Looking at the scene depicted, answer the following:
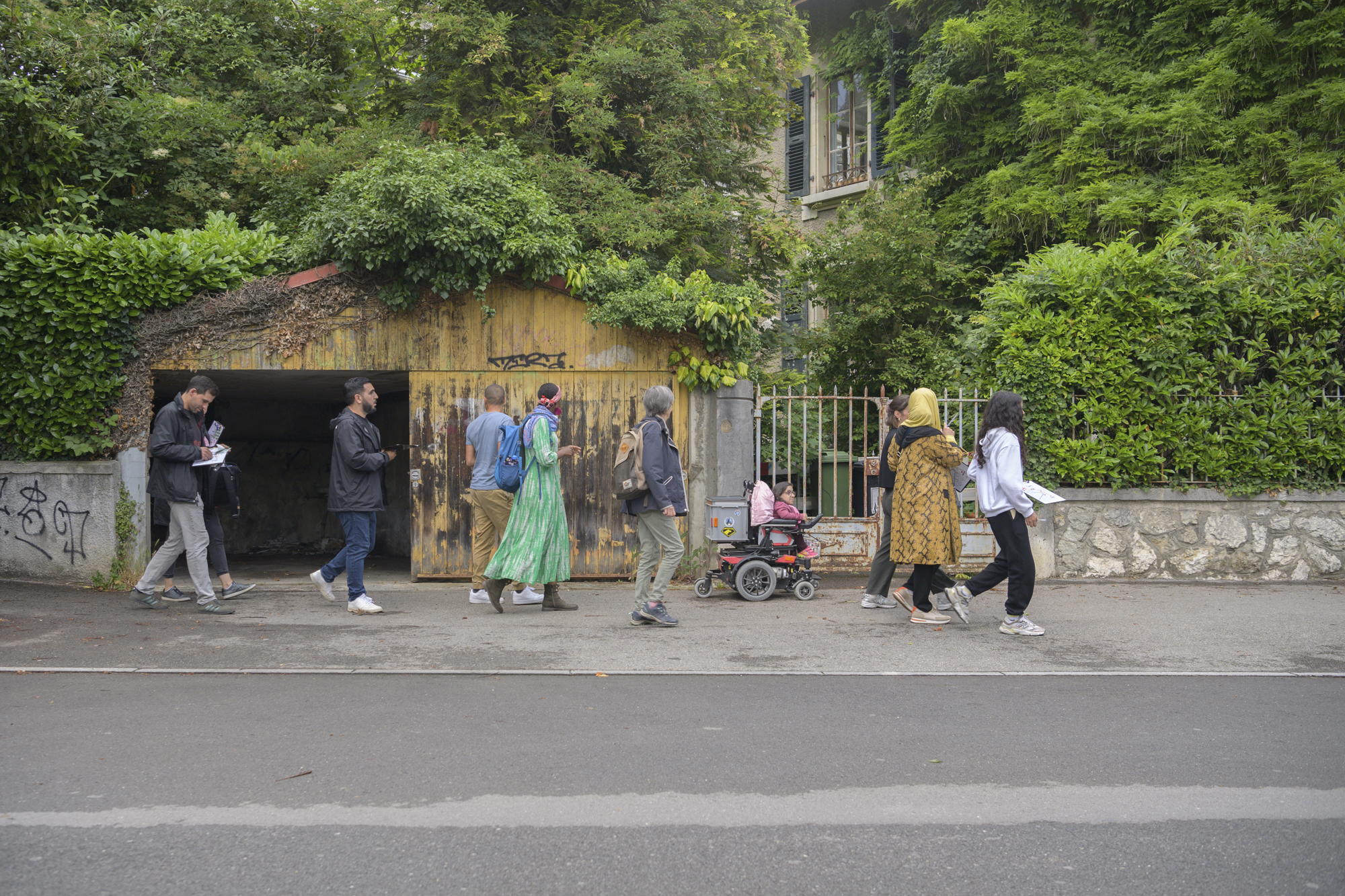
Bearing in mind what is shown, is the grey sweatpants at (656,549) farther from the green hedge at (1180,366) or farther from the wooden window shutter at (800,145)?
the wooden window shutter at (800,145)

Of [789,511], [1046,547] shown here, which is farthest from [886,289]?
[789,511]

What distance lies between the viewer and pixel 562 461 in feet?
32.9

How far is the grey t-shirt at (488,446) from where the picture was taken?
8.58 metres

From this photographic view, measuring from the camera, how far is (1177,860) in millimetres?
3389

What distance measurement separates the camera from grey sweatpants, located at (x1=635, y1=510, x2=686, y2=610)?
7.55m

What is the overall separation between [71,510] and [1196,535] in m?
11.4

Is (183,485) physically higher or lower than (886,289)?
lower

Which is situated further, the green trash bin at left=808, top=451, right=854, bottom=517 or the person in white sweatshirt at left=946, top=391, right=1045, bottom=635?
the green trash bin at left=808, top=451, right=854, bottom=517

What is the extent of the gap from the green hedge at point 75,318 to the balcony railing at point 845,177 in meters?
14.9

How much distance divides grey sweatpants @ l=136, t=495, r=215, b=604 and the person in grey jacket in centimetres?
355

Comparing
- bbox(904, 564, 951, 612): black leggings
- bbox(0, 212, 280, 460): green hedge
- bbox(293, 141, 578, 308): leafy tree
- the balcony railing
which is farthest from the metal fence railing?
the balcony railing

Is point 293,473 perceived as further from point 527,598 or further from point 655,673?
point 655,673

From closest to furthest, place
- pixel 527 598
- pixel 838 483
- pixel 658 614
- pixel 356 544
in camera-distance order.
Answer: pixel 658 614, pixel 356 544, pixel 527 598, pixel 838 483

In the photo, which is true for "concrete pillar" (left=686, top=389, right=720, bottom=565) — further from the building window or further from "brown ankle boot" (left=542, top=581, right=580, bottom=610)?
the building window
